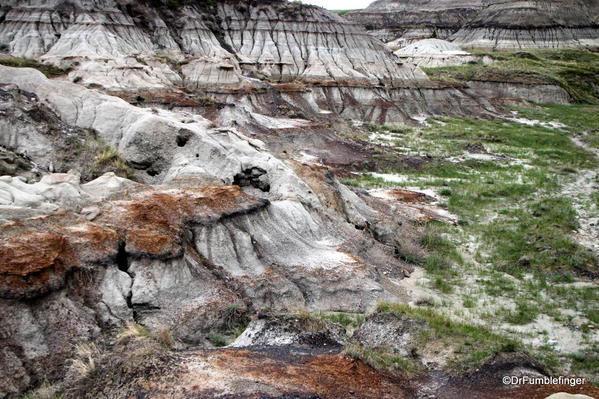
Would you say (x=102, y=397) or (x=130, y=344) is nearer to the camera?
(x=102, y=397)

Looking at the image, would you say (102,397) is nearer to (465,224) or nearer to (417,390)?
(417,390)

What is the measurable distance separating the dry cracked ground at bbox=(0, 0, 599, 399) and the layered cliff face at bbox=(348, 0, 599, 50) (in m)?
77.7

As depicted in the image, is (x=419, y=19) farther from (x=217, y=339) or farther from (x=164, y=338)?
(x=164, y=338)

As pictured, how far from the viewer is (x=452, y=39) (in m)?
A: 118

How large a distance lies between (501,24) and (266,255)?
115m

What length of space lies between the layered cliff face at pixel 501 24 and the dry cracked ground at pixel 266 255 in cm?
7765

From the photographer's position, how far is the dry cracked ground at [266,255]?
8508 millimetres

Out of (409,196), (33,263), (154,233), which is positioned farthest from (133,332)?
(409,196)

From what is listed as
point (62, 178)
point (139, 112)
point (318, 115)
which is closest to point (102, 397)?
point (62, 178)

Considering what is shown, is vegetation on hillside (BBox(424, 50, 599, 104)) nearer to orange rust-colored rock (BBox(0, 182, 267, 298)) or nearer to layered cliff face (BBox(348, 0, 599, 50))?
layered cliff face (BBox(348, 0, 599, 50))

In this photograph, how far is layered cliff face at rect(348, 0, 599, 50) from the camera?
109 meters

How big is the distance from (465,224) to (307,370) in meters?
16.6

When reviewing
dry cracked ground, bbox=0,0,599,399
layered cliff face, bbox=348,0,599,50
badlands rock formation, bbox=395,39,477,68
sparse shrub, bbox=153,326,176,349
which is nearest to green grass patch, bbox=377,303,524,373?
dry cracked ground, bbox=0,0,599,399

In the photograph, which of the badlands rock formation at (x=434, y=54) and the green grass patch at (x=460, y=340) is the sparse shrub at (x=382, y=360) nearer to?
the green grass patch at (x=460, y=340)
